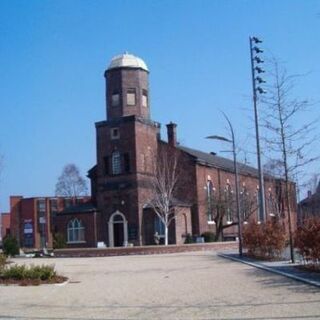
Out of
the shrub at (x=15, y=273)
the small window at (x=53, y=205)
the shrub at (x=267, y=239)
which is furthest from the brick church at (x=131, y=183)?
the small window at (x=53, y=205)

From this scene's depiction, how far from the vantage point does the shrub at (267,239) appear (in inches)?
1106

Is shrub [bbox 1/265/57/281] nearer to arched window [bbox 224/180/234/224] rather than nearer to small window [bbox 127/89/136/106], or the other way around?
small window [bbox 127/89/136/106]

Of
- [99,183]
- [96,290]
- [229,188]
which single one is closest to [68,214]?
[99,183]

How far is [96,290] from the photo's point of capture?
17.2 meters

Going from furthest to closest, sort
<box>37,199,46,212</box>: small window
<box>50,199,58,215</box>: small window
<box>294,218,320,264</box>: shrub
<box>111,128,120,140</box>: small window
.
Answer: <box>37,199,46,212</box>: small window < <box>50,199,58,215</box>: small window < <box>111,128,120,140</box>: small window < <box>294,218,320,264</box>: shrub

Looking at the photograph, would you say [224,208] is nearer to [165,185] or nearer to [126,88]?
[165,185]

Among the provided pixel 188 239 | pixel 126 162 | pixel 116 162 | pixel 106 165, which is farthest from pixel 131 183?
pixel 188 239

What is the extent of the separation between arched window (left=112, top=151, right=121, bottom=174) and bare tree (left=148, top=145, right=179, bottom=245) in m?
3.47

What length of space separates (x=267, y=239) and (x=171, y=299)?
14.8 metres

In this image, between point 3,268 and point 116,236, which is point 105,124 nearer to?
point 116,236

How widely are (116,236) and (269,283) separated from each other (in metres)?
39.7

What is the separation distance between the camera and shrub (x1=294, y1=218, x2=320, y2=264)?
739 inches

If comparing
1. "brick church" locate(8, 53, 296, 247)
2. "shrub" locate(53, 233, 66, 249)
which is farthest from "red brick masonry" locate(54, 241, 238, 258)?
"brick church" locate(8, 53, 296, 247)

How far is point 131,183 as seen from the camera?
178 feet
